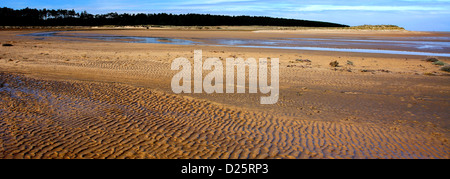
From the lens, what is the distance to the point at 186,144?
5379 millimetres

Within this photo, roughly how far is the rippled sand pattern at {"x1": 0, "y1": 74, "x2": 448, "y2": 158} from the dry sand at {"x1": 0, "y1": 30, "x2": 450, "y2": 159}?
0.06ft

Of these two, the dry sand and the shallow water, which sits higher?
the shallow water

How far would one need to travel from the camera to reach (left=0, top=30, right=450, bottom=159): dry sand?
5176mm

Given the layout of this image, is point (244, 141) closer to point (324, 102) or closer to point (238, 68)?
point (324, 102)

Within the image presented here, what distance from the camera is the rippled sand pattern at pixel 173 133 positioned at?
16.5 feet

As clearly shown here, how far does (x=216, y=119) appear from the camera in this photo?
22.7 ft

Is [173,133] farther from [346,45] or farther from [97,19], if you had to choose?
[97,19]

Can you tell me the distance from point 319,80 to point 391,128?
5384 mm

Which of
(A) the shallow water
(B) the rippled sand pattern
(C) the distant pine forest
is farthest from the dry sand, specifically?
(C) the distant pine forest

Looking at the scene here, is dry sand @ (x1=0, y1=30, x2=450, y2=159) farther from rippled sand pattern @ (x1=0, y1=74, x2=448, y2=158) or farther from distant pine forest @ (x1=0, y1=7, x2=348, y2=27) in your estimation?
distant pine forest @ (x1=0, y1=7, x2=348, y2=27)

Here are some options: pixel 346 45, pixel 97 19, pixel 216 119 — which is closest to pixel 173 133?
pixel 216 119

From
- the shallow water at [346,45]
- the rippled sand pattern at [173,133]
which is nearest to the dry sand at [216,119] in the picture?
the rippled sand pattern at [173,133]

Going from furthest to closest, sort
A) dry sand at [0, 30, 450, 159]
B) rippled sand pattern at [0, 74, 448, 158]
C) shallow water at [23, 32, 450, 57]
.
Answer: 1. shallow water at [23, 32, 450, 57]
2. dry sand at [0, 30, 450, 159]
3. rippled sand pattern at [0, 74, 448, 158]

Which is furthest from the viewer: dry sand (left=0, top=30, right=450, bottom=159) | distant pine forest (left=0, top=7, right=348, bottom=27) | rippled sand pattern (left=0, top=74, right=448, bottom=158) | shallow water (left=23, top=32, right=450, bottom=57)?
distant pine forest (left=0, top=7, right=348, bottom=27)
